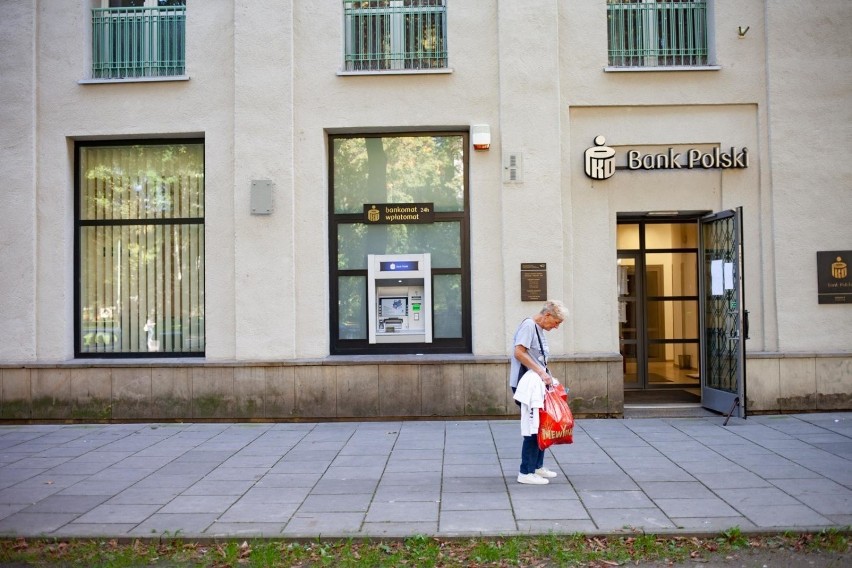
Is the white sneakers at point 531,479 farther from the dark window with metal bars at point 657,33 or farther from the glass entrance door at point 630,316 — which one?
the dark window with metal bars at point 657,33

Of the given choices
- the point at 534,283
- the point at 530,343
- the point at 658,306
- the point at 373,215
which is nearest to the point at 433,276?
the point at 373,215

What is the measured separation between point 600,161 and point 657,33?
7.39ft

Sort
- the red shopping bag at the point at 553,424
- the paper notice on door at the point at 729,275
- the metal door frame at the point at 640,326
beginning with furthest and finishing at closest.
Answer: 1. the metal door frame at the point at 640,326
2. the paper notice on door at the point at 729,275
3. the red shopping bag at the point at 553,424

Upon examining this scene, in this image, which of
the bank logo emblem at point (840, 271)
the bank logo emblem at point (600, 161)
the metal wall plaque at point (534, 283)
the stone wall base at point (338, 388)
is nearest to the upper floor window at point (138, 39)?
the stone wall base at point (338, 388)

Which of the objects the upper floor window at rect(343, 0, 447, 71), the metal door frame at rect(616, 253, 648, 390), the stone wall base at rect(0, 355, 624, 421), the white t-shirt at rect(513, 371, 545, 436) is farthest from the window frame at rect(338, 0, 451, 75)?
the white t-shirt at rect(513, 371, 545, 436)

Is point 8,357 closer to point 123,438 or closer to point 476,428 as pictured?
point 123,438

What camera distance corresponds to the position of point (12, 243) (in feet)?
35.7

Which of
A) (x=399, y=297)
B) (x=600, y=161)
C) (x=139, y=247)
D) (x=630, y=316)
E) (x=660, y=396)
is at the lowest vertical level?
(x=660, y=396)

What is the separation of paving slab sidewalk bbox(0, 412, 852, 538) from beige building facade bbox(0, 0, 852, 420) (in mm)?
739

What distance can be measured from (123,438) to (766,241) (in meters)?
9.41

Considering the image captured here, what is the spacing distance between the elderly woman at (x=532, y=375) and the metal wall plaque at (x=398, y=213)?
14.3ft

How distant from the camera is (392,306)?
11.1 metres

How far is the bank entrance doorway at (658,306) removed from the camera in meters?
12.3

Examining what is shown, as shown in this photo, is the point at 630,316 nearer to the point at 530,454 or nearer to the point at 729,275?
the point at 729,275
